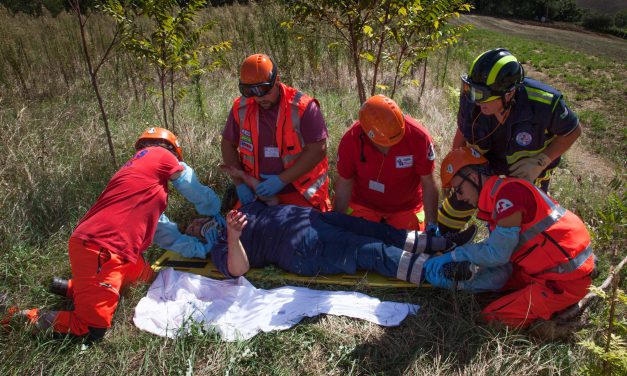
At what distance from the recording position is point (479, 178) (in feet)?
9.01

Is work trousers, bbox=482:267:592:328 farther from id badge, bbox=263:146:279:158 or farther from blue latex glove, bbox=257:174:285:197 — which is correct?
id badge, bbox=263:146:279:158

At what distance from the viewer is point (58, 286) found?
2967mm

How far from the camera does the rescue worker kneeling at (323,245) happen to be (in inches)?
120

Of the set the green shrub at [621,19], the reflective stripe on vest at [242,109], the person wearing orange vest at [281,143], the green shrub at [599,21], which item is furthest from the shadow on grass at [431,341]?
the green shrub at [621,19]

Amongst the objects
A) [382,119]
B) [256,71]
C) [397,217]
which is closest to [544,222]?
[382,119]

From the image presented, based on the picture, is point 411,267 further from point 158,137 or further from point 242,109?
point 158,137

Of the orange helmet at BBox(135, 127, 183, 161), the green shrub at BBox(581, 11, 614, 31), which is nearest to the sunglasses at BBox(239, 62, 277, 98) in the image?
the orange helmet at BBox(135, 127, 183, 161)

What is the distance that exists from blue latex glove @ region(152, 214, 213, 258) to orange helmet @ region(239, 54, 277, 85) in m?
1.33

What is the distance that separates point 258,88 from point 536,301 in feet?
7.86

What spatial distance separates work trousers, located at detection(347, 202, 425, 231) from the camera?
11.8 ft

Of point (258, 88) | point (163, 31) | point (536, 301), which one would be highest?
point (163, 31)

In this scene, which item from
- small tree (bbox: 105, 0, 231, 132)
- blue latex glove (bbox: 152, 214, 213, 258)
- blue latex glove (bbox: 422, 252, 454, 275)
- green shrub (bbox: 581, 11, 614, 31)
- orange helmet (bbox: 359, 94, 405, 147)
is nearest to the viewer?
blue latex glove (bbox: 422, 252, 454, 275)

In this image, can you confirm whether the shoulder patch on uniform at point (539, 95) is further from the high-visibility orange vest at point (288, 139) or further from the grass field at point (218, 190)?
the high-visibility orange vest at point (288, 139)

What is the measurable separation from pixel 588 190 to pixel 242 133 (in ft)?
11.3
